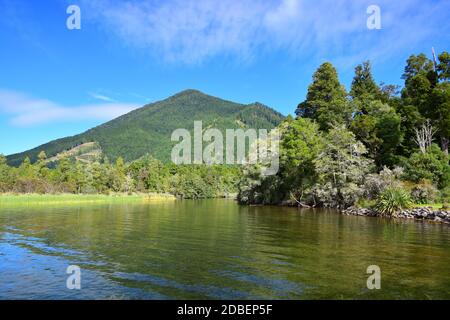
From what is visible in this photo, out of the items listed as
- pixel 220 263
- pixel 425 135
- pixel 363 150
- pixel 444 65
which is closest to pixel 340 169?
pixel 363 150

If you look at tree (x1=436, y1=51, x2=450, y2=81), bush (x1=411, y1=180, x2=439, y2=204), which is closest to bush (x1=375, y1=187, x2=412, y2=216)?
bush (x1=411, y1=180, x2=439, y2=204)

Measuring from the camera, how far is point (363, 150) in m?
51.7

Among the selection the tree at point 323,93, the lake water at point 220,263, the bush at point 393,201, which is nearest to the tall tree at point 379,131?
the tree at point 323,93

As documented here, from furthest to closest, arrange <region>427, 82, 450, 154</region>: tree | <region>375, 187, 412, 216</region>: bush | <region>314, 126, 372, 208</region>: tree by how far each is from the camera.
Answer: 1. <region>314, 126, 372, 208</region>: tree
2. <region>427, 82, 450, 154</region>: tree
3. <region>375, 187, 412, 216</region>: bush

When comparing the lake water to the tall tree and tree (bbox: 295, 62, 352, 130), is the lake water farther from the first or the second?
tree (bbox: 295, 62, 352, 130)

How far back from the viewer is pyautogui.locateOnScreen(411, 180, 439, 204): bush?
39.6 m

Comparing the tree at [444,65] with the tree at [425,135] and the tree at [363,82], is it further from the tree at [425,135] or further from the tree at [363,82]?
the tree at [363,82]

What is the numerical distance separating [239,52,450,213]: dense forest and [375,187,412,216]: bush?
10 centimetres

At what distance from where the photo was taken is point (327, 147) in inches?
2068

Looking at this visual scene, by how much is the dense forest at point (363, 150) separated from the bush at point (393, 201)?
0.11 meters

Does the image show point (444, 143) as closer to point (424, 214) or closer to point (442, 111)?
point (442, 111)

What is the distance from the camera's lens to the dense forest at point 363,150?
42469 millimetres
